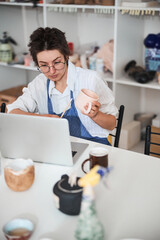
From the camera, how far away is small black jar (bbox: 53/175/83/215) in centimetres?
92

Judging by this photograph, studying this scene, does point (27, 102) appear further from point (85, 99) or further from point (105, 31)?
point (105, 31)

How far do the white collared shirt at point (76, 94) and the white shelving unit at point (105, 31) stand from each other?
79 centimetres

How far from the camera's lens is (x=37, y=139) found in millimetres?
1228

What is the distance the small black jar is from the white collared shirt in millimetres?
759

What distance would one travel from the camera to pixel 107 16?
2838 millimetres

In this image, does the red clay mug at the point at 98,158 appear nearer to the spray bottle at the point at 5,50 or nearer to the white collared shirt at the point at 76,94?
the white collared shirt at the point at 76,94

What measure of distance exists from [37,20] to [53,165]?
239 cm

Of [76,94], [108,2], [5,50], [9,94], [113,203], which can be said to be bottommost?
[9,94]

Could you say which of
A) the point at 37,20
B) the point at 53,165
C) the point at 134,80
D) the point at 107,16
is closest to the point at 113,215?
the point at 53,165

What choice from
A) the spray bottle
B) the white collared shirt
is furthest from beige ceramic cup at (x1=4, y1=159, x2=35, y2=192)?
the spray bottle

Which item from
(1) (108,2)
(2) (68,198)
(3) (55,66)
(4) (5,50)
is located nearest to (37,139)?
(2) (68,198)

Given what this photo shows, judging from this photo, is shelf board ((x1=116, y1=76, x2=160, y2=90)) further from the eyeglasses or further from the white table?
the white table

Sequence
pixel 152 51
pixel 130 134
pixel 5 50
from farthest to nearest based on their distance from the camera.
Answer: pixel 5 50 < pixel 130 134 < pixel 152 51

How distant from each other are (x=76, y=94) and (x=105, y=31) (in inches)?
55.4
